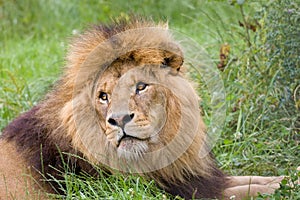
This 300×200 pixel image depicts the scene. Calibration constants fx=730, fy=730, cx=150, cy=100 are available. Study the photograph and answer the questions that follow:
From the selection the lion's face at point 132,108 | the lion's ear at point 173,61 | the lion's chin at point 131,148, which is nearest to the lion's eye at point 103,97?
the lion's face at point 132,108

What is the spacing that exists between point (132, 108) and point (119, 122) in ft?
0.39

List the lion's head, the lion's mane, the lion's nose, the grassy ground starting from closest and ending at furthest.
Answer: the lion's nose, the lion's head, the lion's mane, the grassy ground

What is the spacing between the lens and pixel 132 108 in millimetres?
3986

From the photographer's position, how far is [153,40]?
4273 mm

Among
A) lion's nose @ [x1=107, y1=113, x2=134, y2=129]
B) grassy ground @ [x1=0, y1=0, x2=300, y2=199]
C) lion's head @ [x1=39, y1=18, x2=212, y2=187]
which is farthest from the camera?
grassy ground @ [x1=0, y1=0, x2=300, y2=199]

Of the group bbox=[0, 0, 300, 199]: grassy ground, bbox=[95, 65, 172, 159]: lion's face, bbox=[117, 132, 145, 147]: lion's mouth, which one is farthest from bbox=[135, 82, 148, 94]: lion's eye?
bbox=[0, 0, 300, 199]: grassy ground

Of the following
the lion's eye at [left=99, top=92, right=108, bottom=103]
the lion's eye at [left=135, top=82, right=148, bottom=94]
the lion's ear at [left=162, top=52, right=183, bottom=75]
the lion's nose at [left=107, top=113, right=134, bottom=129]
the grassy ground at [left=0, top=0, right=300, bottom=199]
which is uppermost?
the lion's ear at [left=162, top=52, right=183, bottom=75]

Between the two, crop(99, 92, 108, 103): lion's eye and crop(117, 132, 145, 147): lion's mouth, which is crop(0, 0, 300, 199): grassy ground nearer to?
crop(117, 132, 145, 147): lion's mouth

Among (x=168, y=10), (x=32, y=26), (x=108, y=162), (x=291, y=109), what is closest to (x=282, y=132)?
(x=291, y=109)

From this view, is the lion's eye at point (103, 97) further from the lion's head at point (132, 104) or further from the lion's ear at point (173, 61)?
the lion's ear at point (173, 61)

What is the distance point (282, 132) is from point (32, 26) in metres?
6.08

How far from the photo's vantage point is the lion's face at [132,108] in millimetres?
3955

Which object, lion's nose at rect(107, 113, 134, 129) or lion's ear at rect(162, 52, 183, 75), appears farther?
lion's ear at rect(162, 52, 183, 75)

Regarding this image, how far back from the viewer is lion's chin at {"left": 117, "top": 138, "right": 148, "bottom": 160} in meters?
4.00
